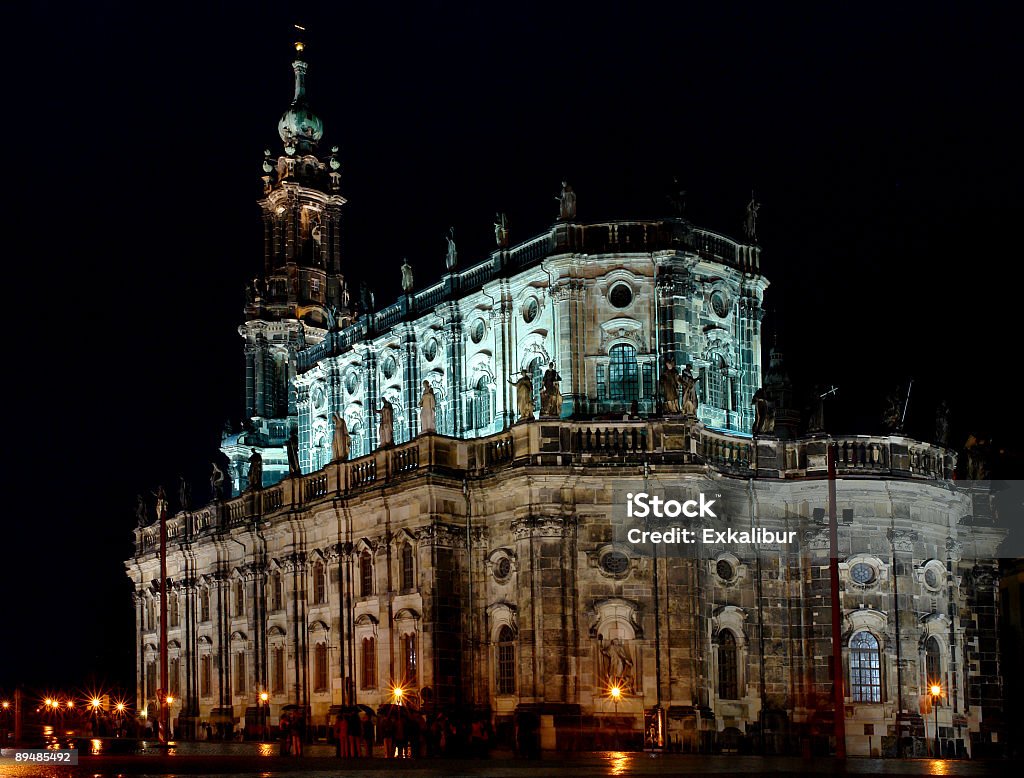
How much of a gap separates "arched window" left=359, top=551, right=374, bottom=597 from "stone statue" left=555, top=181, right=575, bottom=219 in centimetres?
1434

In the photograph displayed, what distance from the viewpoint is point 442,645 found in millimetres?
59281

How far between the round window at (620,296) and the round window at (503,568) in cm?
1018

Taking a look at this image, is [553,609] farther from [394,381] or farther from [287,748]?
[394,381]

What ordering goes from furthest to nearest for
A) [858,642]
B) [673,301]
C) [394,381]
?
[394,381] < [673,301] < [858,642]

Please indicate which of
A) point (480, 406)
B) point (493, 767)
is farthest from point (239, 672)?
point (493, 767)

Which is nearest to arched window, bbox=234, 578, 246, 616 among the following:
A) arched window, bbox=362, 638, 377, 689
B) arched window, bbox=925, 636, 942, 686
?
arched window, bbox=362, 638, 377, 689

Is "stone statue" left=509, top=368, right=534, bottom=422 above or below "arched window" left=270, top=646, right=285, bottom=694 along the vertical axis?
above

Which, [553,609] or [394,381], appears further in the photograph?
[394,381]

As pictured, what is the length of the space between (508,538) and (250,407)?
26.1 meters

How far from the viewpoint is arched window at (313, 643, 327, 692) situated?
66.1 metres

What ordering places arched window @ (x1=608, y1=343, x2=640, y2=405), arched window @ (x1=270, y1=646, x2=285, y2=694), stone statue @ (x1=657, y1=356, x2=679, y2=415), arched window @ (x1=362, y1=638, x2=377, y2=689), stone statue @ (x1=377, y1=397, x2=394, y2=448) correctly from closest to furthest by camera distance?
stone statue @ (x1=657, y1=356, x2=679, y2=415) < arched window @ (x1=608, y1=343, x2=640, y2=405) < arched window @ (x1=362, y1=638, x2=377, y2=689) < stone statue @ (x1=377, y1=397, x2=394, y2=448) < arched window @ (x1=270, y1=646, x2=285, y2=694)

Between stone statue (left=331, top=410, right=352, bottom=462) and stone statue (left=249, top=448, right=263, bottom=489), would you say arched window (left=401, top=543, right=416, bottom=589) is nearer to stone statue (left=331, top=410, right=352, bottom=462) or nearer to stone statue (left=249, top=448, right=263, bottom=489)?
stone statue (left=331, top=410, right=352, bottom=462)

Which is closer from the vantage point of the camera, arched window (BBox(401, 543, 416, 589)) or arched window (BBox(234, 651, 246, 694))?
arched window (BBox(401, 543, 416, 589))

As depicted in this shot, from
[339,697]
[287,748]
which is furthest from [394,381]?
[287,748]
